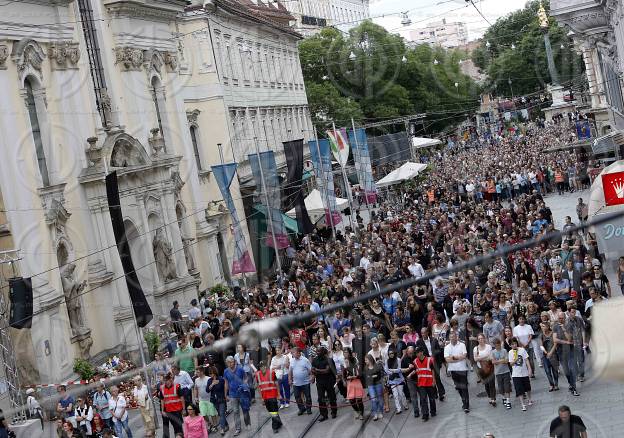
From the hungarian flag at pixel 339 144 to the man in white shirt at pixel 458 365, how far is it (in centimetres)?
2294

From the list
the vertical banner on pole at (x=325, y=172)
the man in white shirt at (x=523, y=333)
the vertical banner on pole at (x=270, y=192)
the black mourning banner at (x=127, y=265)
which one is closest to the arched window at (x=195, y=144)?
the vertical banner on pole at (x=325, y=172)

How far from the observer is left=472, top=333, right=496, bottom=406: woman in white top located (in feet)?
59.0

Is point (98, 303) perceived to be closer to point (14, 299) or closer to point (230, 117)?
point (14, 299)

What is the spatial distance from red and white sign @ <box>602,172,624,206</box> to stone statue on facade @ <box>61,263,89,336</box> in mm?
12478

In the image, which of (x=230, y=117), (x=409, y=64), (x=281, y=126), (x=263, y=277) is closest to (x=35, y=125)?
(x=263, y=277)

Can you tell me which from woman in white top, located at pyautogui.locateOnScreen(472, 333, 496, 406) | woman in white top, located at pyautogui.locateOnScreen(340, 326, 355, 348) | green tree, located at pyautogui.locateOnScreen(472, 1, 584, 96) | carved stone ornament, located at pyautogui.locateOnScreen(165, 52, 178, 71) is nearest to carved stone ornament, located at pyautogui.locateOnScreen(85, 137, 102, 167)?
carved stone ornament, located at pyautogui.locateOnScreen(165, 52, 178, 71)

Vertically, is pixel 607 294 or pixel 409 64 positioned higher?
pixel 409 64

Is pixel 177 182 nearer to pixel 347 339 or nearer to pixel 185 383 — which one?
pixel 347 339

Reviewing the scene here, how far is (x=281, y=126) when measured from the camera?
5888 centimetres

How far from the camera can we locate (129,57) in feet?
116

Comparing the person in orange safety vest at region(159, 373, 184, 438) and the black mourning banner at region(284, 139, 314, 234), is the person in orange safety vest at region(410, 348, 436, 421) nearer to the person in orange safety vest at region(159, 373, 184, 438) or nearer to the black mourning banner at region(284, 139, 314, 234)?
the person in orange safety vest at region(159, 373, 184, 438)

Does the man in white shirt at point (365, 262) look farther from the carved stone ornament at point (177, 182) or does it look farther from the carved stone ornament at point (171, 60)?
the carved stone ornament at point (171, 60)

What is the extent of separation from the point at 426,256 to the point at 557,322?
11697 mm

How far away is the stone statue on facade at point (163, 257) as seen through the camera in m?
34.7
